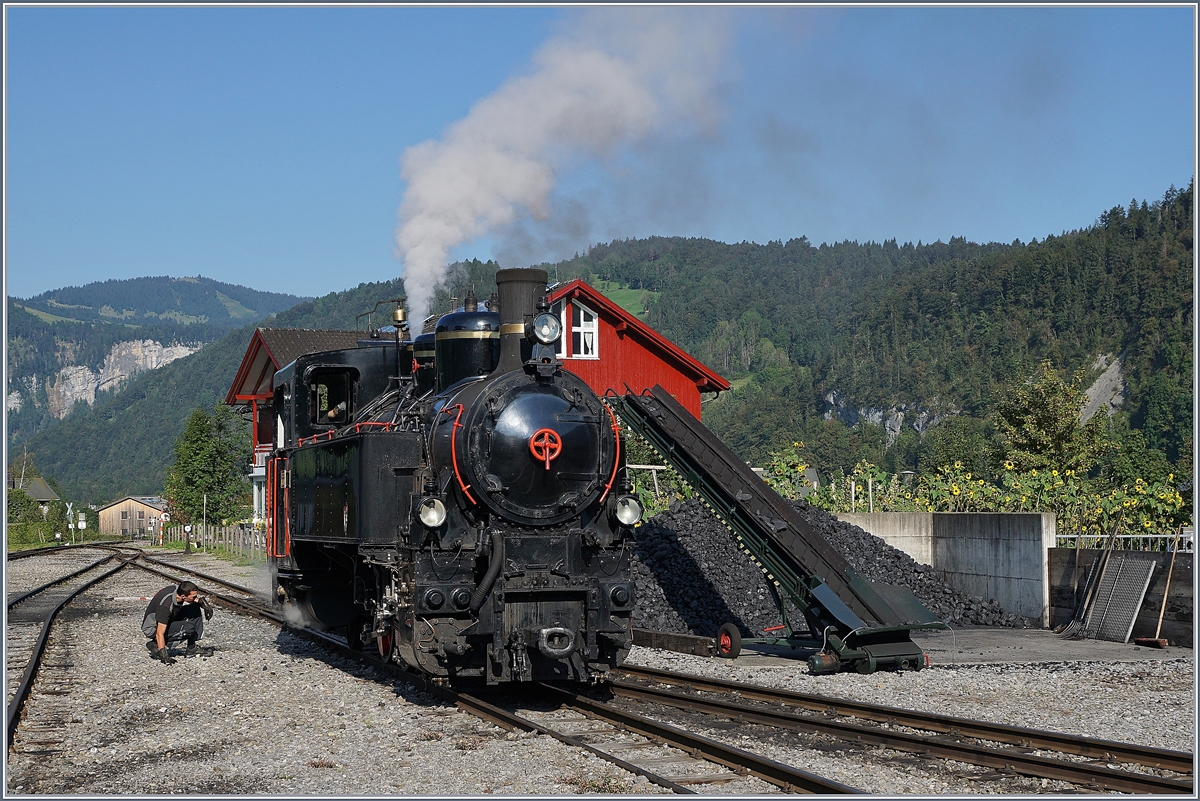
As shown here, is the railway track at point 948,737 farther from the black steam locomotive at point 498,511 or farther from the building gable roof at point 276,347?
the building gable roof at point 276,347

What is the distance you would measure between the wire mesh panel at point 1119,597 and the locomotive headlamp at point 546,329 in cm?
955

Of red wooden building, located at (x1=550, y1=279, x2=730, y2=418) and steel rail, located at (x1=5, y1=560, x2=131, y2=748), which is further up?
red wooden building, located at (x1=550, y1=279, x2=730, y2=418)

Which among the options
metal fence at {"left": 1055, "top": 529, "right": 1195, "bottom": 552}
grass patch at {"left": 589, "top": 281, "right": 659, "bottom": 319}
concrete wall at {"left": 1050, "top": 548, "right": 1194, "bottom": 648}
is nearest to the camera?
concrete wall at {"left": 1050, "top": 548, "right": 1194, "bottom": 648}

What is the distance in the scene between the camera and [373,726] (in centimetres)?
976

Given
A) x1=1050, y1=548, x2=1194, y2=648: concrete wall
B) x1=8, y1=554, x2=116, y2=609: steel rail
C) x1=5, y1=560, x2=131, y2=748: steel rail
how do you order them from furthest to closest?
1. x1=8, y1=554, x2=116, y2=609: steel rail
2. x1=1050, y1=548, x2=1194, y2=648: concrete wall
3. x1=5, y1=560, x2=131, y2=748: steel rail

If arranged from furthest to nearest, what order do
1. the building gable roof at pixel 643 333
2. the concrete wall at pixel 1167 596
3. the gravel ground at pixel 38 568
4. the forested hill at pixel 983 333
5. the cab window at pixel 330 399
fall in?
the forested hill at pixel 983 333, the building gable roof at pixel 643 333, the gravel ground at pixel 38 568, the concrete wall at pixel 1167 596, the cab window at pixel 330 399

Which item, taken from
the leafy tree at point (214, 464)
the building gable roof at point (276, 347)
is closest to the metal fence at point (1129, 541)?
the building gable roof at point (276, 347)

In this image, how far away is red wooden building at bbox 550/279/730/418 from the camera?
3231cm

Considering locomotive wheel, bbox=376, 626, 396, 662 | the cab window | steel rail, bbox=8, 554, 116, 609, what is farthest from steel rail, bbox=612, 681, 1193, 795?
steel rail, bbox=8, 554, 116, 609

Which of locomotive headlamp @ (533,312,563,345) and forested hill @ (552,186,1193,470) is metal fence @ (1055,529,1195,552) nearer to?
locomotive headlamp @ (533,312,563,345)

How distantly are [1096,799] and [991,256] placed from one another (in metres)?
147

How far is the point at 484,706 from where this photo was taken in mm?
10109

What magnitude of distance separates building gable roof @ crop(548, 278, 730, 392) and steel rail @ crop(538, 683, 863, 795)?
21.3 meters

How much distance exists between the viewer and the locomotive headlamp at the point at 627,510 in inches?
427
